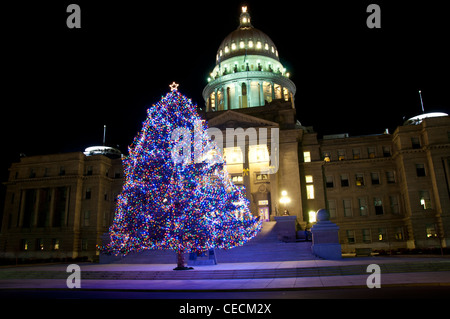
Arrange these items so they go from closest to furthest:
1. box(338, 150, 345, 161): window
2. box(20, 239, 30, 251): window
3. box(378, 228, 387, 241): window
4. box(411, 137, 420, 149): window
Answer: box(411, 137, 420, 149): window → box(378, 228, 387, 241): window → box(338, 150, 345, 161): window → box(20, 239, 30, 251): window

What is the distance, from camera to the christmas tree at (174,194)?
23.2m

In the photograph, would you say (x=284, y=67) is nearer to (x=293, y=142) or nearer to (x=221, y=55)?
(x=221, y=55)

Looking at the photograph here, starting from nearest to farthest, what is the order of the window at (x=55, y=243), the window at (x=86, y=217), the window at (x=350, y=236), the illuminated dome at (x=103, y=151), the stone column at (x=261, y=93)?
the window at (x=350, y=236) → the window at (x=55, y=243) → the window at (x=86, y=217) → the illuminated dome at (x=103, y=151) → the stone column at (x=261, y=93)

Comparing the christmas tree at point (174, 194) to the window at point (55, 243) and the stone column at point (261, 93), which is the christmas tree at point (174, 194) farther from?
the stone column at point (261, 93)

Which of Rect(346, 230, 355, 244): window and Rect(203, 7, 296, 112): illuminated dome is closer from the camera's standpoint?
Rect(346, 230, 355, 244): window

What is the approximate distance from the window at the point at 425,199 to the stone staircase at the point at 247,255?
22909 mm

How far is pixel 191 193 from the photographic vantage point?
77.8 ft

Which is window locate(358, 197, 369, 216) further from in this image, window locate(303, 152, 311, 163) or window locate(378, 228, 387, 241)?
window locate(303, 152, 311, 163)

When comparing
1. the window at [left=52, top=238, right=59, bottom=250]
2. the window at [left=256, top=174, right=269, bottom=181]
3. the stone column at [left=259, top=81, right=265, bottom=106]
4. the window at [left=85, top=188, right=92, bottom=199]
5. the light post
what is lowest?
the window at [left=52, top=238, right=59, bottom=250]

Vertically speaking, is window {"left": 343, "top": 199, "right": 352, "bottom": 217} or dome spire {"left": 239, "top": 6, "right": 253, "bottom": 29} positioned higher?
dome spire {"left": 239, "top": 6, "right": 253, "bottom": 29}

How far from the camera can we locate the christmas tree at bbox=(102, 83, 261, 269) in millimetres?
23203

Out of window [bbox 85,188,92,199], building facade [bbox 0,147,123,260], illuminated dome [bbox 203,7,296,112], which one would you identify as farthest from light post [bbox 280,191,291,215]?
window [bbox 85,188,92,199]

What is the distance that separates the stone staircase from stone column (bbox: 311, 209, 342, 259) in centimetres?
89

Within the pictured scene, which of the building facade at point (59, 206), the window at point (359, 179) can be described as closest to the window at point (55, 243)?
the building facade at point (59, 206)
